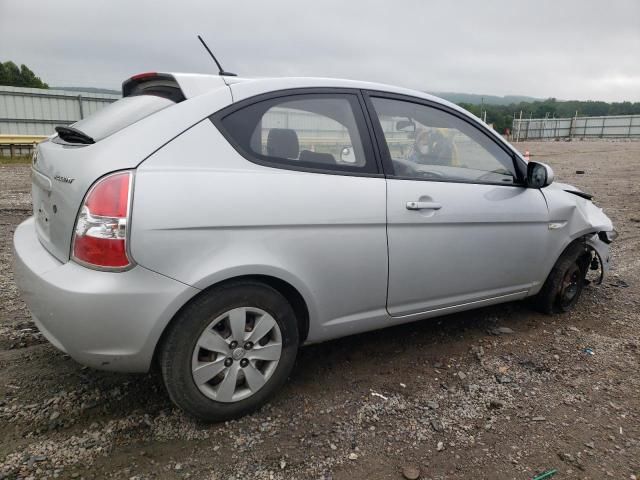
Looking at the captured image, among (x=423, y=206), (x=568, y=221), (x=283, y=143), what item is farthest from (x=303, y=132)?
(x=568, y=221)

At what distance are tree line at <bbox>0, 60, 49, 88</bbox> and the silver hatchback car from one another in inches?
2110

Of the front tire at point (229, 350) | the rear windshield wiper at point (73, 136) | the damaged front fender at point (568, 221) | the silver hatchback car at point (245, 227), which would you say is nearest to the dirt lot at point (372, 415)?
the front tire at point (229, 350)

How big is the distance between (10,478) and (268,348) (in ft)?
3.90

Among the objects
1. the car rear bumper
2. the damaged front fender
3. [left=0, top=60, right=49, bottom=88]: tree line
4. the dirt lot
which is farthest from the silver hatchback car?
[left=0, top=60, right=49, bottom=88]: tree line

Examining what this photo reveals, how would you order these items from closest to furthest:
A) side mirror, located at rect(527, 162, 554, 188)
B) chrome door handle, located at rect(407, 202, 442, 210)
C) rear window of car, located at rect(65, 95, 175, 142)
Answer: rear window of car, located at rect(65, 95, 175, 142) < chrome door handle, located at rect(407, 202, 442, 210) < side mirror, located at rect(527, 162, 554, 188)

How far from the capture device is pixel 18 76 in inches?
1863

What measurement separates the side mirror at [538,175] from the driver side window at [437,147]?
0.40 feet

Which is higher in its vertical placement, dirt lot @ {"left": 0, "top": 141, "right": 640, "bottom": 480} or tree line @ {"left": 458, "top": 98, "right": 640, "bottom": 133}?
tree line @ {"left": 458, "top": 98, "right": 640, "bottom": 133}

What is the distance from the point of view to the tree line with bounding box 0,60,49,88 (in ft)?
150

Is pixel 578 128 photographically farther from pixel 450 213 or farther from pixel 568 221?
pixel 450 213

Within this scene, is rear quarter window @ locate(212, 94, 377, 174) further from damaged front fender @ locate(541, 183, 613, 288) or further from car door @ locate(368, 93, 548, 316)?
damaged front fender @ locate(541, 183, 613, 288)

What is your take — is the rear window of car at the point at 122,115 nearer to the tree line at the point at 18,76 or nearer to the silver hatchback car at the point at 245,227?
the silver hatchback car at the point at 245,227

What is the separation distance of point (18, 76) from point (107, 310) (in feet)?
185

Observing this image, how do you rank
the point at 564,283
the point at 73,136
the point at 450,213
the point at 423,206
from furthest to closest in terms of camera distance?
the point at 564,283, the point at 450,213, the point at 423,206, the point at 73,136
